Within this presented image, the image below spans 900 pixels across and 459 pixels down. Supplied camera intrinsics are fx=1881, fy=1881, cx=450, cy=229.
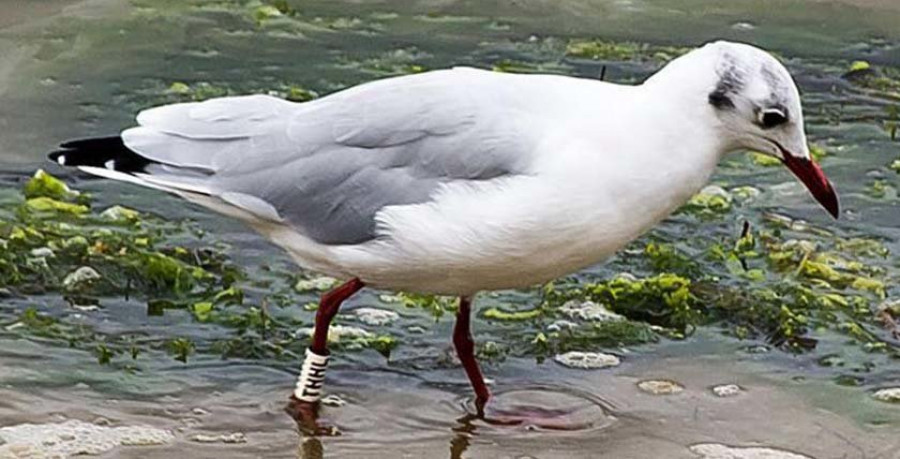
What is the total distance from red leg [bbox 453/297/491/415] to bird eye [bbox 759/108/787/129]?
957 millimetres

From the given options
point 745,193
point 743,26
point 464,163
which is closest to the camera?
point 464,163

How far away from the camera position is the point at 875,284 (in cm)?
582

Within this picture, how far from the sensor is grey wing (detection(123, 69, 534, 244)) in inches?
180

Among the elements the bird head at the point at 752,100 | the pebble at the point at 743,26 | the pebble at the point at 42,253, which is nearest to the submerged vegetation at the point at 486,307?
the pebble at the point at 42,253

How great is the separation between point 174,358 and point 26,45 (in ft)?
10.1

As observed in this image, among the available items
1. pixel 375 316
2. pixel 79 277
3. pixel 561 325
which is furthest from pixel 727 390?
pixel 79 277

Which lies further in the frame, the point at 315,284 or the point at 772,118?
the point at 315,284

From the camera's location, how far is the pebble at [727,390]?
5.08 metres

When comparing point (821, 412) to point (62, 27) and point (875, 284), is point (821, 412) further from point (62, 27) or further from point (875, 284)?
point (62, 27)

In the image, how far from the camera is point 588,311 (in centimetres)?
557

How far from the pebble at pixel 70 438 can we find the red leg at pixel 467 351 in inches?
32.1

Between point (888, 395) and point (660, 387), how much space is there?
612 mm

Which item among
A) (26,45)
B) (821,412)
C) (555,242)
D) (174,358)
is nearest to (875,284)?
(821,412)

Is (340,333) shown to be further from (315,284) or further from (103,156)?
(103,156)
